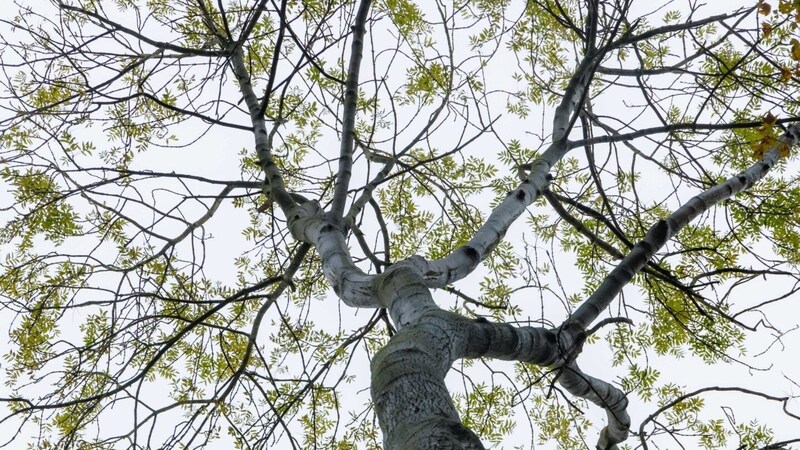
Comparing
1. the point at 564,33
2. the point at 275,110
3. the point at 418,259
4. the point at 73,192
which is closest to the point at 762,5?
the point at 418,259

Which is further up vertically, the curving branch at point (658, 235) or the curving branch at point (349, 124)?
the curving branch at point (349, 124)

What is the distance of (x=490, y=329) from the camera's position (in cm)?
198

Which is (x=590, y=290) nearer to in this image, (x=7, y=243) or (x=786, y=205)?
(x=786, y=205)

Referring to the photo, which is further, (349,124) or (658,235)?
(349,124)

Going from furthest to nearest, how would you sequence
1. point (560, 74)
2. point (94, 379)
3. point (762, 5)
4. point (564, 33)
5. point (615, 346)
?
1. point (560, 74)
2. point (564, 33)
3. point (615, 346)
4. point (94, 379)
5. point (762, 5)

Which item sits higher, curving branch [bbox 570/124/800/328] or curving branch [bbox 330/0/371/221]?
curving branch [bbox 330/0/371/221]

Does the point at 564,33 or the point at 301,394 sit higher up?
the point at 564,33

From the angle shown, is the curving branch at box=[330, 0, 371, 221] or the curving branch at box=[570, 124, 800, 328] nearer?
the curving branch at box=[570, 124, 800, 328]

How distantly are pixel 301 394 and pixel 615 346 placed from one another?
2235 mm

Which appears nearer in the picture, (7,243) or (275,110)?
(7,243)

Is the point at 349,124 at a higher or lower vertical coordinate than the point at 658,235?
higher

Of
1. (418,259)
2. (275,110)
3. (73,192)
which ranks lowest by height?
(418,259)

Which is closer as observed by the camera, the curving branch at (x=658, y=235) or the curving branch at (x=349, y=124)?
the curving branch at (x=658, y=235)

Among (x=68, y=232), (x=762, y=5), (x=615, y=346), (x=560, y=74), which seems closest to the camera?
(x=762, y=5)
